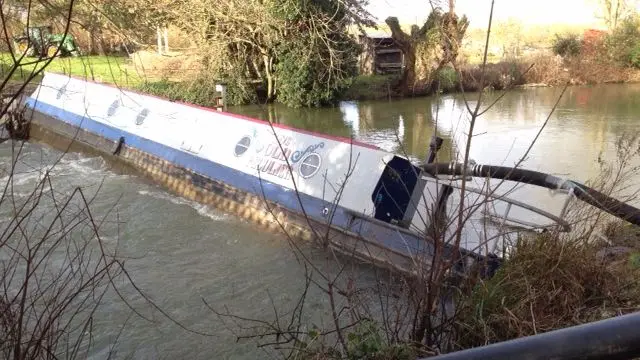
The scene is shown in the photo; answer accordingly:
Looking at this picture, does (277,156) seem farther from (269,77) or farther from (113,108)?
(269,77)

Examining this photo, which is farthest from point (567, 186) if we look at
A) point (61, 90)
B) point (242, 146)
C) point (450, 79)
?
point (450, 79)

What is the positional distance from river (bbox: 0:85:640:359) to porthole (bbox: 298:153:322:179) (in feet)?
3.13

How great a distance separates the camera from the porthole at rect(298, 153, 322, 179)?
24.9ft

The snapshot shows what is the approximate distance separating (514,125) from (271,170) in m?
10.1

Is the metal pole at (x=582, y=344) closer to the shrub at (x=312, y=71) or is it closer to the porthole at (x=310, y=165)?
the porthole at (x=310, y=165)

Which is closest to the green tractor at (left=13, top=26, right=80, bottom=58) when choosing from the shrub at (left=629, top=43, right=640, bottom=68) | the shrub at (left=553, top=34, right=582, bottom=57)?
the shrub at (left=553, top=34, right=582, bottom=57)

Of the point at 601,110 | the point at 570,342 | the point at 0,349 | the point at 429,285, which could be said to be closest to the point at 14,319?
the point at 0,349

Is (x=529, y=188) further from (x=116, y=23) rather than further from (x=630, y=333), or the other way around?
(x=630, y=333)

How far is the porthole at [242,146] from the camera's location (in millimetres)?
8680

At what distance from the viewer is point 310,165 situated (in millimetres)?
7664

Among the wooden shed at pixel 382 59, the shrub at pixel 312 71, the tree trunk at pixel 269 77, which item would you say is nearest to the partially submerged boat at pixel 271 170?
the shrub at pixel 312 71

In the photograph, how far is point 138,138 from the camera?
10625mm

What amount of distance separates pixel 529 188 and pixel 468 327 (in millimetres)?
6082

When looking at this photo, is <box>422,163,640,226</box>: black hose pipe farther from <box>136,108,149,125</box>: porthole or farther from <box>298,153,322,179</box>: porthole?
<box>136,108,149,125</box>: porthole
